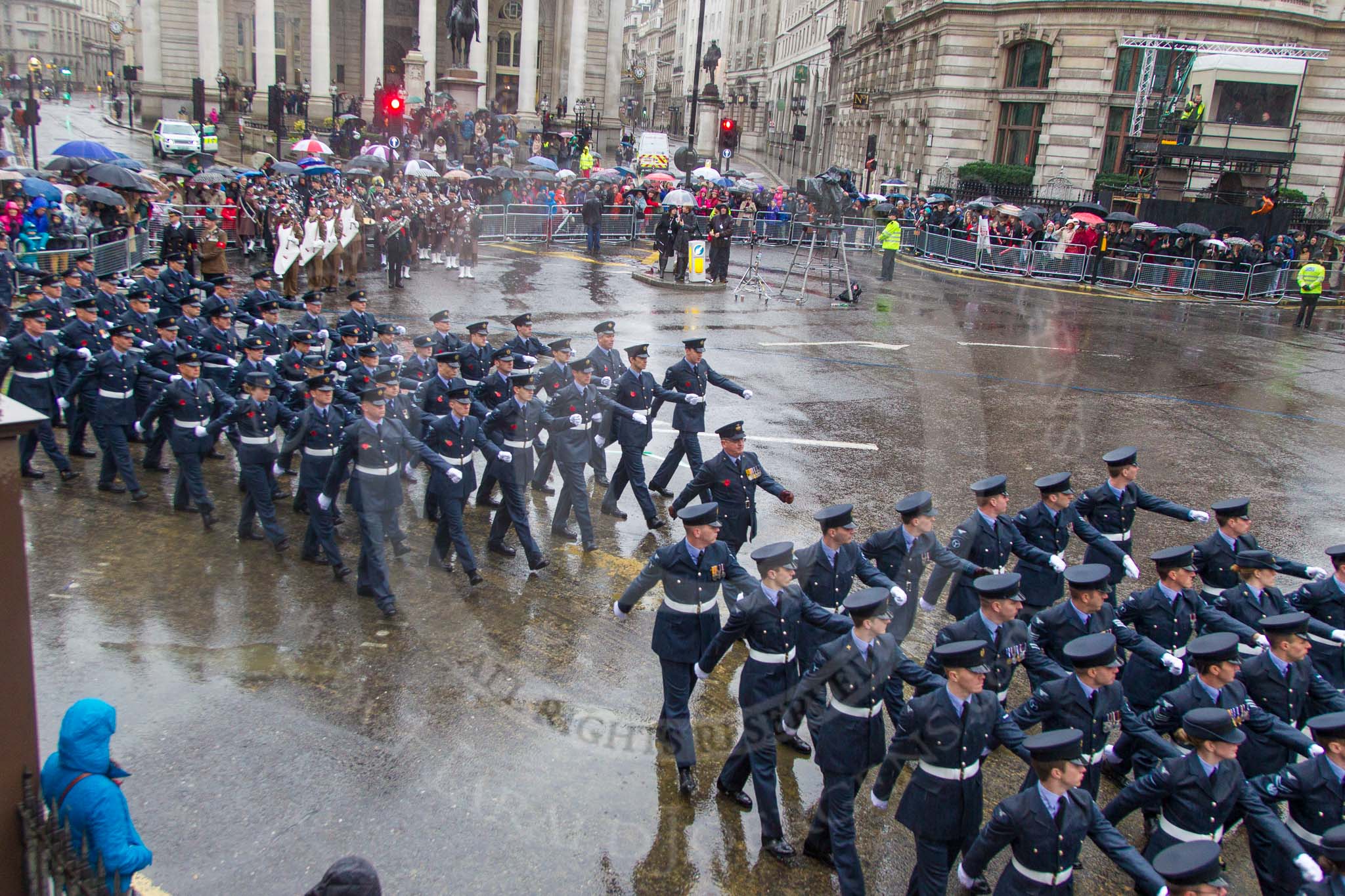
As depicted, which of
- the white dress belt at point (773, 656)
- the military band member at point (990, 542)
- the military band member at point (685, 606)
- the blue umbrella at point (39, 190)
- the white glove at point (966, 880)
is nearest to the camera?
the white glove at point (966, 880)

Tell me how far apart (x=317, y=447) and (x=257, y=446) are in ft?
1.77

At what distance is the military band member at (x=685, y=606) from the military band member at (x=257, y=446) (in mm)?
4454

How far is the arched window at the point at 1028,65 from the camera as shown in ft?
136

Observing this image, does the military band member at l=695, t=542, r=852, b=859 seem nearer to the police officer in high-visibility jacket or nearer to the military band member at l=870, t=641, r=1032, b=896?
the military band member at l=870, t=641, r=1032, b=896

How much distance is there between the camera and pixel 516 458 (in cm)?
1040

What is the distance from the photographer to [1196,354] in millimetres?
22125

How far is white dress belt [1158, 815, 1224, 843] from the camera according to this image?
560 cm

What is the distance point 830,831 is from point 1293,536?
8788 mm

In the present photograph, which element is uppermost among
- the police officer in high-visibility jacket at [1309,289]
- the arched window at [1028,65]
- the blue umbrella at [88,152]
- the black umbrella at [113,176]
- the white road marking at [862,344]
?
the arched window at [1028,65]

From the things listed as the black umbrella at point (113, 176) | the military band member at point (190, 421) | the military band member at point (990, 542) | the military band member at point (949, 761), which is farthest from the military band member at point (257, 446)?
the black umbrella at point (113, 176)

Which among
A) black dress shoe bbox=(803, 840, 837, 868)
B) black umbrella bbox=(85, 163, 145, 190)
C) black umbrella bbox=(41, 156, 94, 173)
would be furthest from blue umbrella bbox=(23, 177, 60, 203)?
black dress shoe bbox=(803, 840, 837, 868)

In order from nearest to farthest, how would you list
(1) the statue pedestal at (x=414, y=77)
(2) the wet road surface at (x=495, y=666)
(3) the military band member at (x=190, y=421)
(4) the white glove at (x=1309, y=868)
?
1. (4) the white glove at (x=1309, y=868)
2. (2) the wet road surface at (x=495, y=666)
3. (3) the military band member at (x=190, y=421)
4. (1) the statue pedestal at (x=414, y=77)

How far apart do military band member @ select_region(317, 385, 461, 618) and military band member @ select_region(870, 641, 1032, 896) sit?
4829 mm

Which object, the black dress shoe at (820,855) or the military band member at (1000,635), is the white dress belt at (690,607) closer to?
the military band member at (1000,635)
